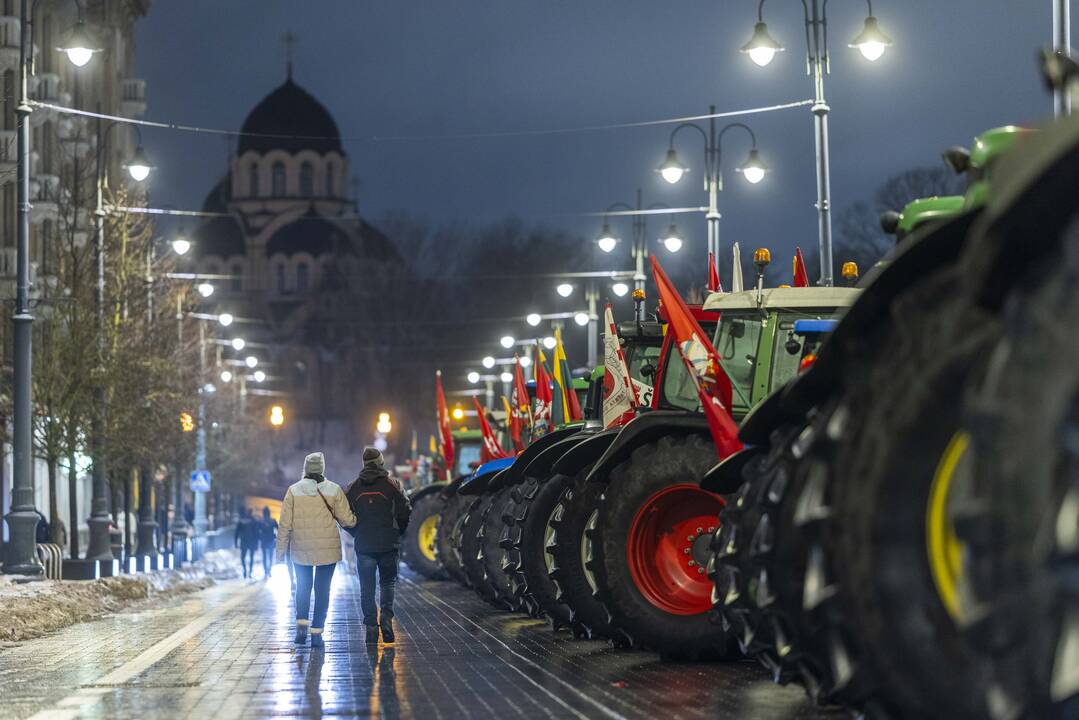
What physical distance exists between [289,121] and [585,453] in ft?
490

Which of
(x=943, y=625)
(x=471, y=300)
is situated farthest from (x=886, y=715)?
(x=471, y=300)

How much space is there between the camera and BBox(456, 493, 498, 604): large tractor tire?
28438 mm

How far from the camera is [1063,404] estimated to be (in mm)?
6184

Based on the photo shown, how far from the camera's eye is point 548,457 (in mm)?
23156

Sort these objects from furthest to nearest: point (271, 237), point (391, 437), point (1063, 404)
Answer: point (271, 237)
point (391, 437)
point (1063, 404)

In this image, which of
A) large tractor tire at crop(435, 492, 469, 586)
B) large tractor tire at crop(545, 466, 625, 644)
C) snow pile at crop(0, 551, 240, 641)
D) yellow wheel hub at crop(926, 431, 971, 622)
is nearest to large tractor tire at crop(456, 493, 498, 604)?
large tractor tire at crop(435, 492, 469, 586)

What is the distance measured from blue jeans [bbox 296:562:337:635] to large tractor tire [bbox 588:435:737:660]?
10.7ft

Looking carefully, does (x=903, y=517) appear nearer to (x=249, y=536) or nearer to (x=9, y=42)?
(x=9, y=42)

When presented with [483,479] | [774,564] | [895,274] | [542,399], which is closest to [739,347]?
[774,564]

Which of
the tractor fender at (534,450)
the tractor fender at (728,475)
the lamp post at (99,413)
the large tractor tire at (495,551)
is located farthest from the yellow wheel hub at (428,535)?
the tractor fender at (728,475)

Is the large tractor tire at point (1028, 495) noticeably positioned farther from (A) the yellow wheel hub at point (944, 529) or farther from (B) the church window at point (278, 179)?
(B) the church window at point (278, 179)

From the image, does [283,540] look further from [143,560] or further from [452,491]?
[143,560]

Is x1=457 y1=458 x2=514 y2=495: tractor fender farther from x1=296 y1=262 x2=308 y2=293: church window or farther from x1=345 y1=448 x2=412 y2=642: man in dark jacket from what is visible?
x1=296 y1=262 x2=308 y2=293: church window

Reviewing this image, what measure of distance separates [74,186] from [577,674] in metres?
30.8
